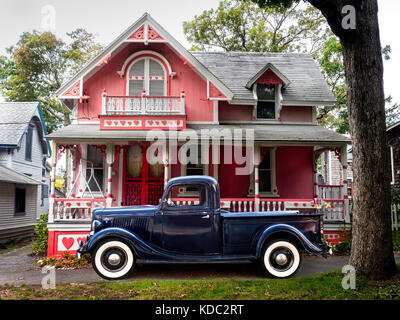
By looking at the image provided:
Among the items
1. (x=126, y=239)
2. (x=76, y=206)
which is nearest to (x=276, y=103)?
(x=76, y=206)

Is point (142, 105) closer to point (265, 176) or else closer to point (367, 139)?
point (265, 176)

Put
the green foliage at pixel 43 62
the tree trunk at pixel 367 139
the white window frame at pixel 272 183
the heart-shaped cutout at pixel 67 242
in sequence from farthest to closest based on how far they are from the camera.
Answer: the green foliage at pixel 43 62 < the white window frame at pixel 272 183 < the heart-shaped cutout at pixel 67 242 < the tree trunk at pixel 367 139

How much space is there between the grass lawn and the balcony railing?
6.14 meters

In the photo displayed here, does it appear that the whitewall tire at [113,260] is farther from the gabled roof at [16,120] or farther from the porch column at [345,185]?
the gabled roof at [16,120]

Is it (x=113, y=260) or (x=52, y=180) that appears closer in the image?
(x=113, y=260)

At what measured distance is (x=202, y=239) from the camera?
668 centimetres

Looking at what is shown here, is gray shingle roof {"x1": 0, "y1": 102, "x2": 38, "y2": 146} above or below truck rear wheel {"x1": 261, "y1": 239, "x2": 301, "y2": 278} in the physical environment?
above

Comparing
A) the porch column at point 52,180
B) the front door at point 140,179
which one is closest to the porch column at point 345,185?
the front door at point 140,179

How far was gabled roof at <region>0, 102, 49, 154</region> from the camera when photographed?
50.8 ft

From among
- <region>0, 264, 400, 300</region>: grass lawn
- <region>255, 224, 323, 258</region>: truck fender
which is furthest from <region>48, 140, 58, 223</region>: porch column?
<region>255, 224, 323, 258</region>: truck fender

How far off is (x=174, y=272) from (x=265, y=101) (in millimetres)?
8276

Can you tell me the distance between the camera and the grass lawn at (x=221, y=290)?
209 inches

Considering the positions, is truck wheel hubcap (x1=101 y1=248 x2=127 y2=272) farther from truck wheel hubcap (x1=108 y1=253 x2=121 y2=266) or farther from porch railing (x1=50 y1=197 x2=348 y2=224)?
porch railing (x1=50 y1=197 x2=348 y2=224)

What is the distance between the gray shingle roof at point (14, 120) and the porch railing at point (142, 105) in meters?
7.32
